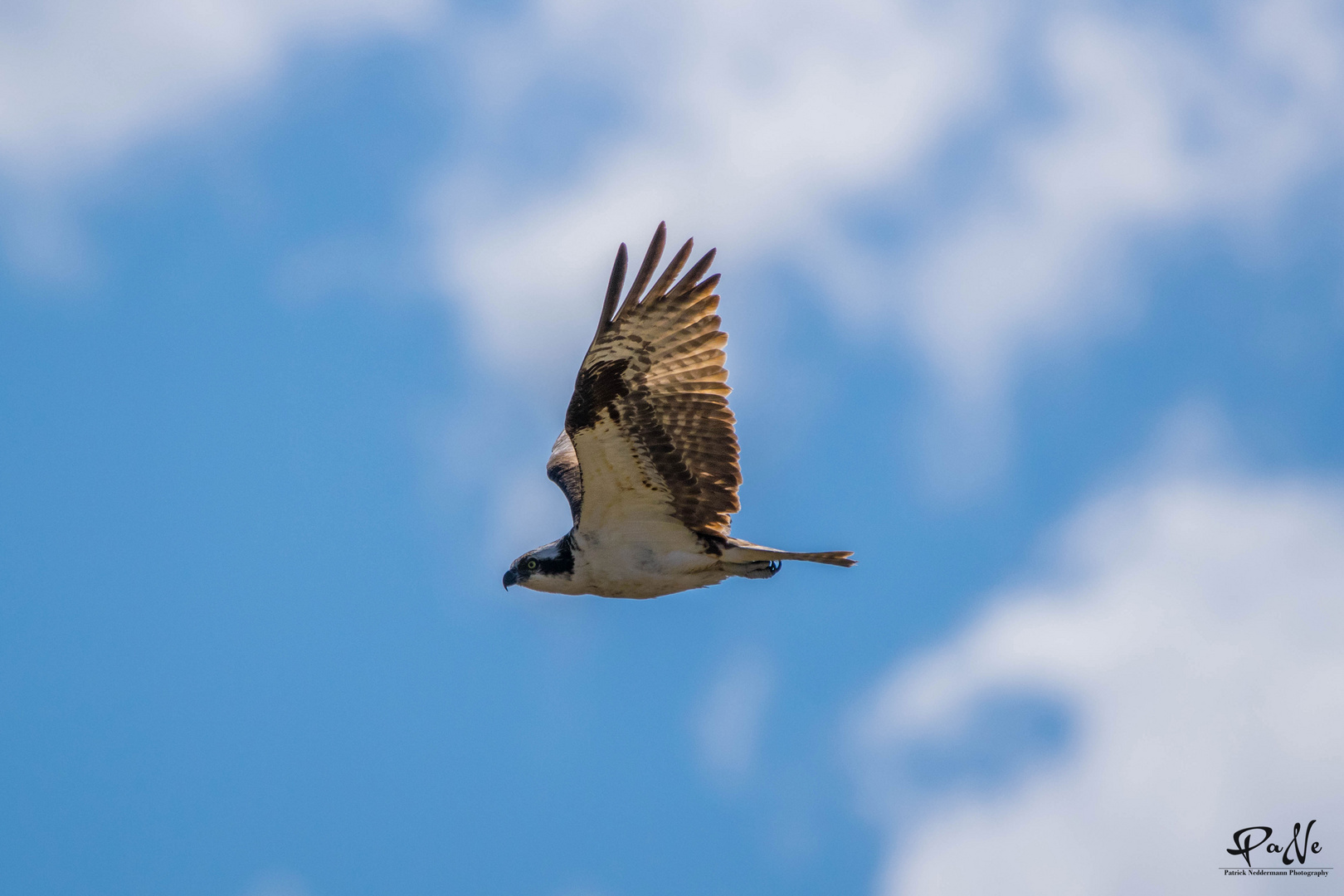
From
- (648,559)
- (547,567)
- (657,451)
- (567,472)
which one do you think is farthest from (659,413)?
(567,472)

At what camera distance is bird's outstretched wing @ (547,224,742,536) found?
391 inches

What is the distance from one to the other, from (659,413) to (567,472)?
77.6 inches

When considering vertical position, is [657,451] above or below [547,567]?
above

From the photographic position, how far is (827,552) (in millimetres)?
10000

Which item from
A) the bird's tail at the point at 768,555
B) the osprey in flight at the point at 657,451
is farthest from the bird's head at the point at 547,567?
the bird's tail at the point at 768,555

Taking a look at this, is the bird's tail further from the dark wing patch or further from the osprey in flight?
the dark wing patch

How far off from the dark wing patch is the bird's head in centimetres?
33

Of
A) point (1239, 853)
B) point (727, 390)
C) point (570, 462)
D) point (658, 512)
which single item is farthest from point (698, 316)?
point (1239, 853)

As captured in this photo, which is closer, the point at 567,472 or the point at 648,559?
the point at 648,559

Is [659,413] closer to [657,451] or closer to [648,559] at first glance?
[657,451]

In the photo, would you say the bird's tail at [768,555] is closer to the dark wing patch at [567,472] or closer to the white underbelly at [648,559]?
the white underbelly at [648,559]

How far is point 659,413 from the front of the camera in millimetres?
10133

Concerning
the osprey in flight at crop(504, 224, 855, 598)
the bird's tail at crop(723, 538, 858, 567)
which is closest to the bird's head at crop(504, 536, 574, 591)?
the osprey in flight at crop(504, 224, 855, 598)

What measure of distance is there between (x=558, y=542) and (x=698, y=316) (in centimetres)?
194
